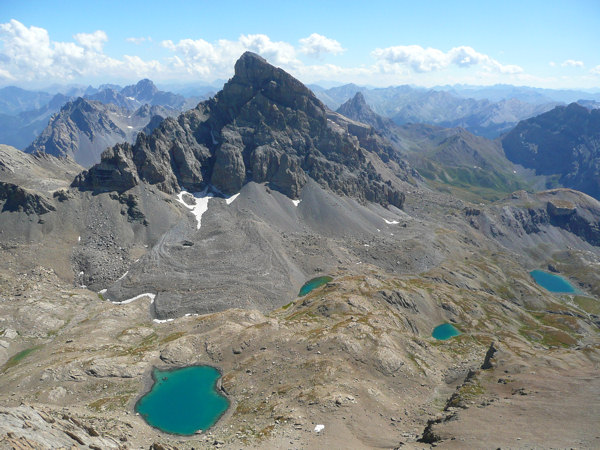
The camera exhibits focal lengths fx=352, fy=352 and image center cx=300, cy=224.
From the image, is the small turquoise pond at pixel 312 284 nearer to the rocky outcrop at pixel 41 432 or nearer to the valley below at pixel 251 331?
the valley below at pixel 251 331

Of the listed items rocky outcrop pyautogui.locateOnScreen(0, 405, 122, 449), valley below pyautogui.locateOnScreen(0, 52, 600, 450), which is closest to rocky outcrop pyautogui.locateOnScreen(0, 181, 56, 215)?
valley below pyautogui.locateOnScreen(0, 52, 600, 450)

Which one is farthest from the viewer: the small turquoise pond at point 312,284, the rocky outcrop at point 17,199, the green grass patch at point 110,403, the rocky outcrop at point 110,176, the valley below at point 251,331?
the rocky outcrop at point 110,176

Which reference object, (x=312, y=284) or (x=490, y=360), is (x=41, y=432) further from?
(x=312, y=284)

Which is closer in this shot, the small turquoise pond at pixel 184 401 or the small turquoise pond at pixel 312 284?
the small turquoise pond at pixel 184 401

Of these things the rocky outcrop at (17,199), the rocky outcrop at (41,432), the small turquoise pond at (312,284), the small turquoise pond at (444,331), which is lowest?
the small turquoise pond at (444,331)

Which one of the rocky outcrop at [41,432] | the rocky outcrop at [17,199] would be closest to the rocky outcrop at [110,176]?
the rocky outcrop at [17,199]

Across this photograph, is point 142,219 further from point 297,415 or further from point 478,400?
point 478,400
